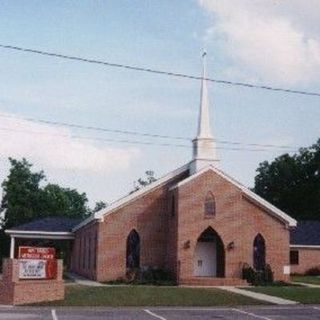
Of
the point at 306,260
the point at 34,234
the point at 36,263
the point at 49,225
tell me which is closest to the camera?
the point at 36,263

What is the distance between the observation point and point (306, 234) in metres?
57.5

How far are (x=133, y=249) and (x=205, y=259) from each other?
4.61 m

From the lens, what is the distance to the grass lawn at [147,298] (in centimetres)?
2627

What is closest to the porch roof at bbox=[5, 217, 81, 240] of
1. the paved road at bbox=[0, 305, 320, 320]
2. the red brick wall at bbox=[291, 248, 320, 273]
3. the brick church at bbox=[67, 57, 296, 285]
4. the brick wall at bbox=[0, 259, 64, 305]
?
the brick church at bbox=[67, 57, 296, 285]

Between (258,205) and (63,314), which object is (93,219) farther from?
(63,314)

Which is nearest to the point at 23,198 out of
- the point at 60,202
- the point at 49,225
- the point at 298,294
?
the point at 60,202

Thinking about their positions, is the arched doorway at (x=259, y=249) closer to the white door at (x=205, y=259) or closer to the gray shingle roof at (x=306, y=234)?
the white door at (x=205, y=259)

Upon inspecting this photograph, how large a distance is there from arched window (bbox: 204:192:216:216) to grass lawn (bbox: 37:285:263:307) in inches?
318

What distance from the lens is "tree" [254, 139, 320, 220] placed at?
9188 cm

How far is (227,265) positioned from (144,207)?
621 centimetres

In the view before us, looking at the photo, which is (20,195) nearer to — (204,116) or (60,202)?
(60,202)

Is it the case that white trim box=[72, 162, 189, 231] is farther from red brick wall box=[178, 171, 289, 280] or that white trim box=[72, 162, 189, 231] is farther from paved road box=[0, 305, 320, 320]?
paved road box=[0, 305, 320, 320]

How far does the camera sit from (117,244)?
41312 millimetres

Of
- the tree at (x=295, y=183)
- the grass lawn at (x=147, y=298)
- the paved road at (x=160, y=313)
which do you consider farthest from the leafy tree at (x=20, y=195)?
the paved road at (x=160, y=313)
